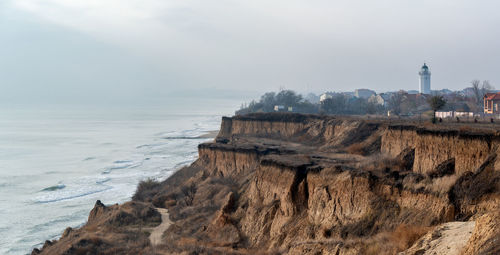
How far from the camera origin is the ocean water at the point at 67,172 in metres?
36.8

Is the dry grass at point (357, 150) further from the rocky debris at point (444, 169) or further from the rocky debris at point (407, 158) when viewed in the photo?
the rocky debris at point (444, 169)

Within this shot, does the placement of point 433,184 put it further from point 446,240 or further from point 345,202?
point 446,240

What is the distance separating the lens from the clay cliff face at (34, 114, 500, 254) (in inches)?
658

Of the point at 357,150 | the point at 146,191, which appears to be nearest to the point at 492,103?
the point at 357,150

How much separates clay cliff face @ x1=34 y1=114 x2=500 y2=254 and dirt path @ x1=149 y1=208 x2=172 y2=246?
0.50 metres

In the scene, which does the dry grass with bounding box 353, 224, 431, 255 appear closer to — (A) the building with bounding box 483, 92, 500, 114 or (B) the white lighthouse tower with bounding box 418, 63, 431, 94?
(A) the building with bounding box 483, 92, 500, 114

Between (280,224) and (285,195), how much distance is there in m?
1.44

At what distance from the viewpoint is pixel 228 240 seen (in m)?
24.7

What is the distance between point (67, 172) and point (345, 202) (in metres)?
45.4

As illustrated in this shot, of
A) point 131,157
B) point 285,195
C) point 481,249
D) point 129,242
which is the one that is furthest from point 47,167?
point 481,249

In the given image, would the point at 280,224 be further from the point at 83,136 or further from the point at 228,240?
the point at 83,136

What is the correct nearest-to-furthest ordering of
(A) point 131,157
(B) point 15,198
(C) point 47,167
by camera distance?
(B) point 15,198 < (C) point 47,167 < (A) point 131,157

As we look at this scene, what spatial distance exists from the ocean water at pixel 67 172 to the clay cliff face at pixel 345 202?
20.0 ft

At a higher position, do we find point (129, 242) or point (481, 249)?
point (481, 249)
